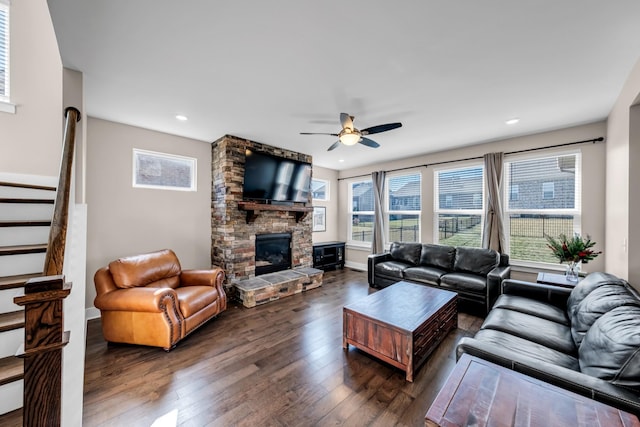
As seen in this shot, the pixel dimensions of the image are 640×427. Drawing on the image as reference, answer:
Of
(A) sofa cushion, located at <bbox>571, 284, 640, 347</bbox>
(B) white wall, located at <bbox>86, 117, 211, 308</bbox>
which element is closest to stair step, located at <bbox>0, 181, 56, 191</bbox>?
(B) white wall, located at <bbox>86, 117, 211, 308</bbox>

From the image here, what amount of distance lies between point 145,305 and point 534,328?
3596mm

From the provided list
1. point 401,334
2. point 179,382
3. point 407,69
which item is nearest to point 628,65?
point 407,69

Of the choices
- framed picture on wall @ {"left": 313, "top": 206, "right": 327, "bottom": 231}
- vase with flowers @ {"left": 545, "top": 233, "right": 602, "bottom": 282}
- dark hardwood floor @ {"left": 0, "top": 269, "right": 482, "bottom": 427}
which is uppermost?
framed picture on wall @ {"left": 313, "top": 206, "right": 327, "bottom": 231}

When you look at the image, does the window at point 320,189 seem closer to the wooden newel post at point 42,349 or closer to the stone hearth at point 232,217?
the stone hearth at point 232,217

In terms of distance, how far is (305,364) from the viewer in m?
2.26

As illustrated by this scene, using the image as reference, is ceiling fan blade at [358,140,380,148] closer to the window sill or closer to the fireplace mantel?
the fireplace mantel

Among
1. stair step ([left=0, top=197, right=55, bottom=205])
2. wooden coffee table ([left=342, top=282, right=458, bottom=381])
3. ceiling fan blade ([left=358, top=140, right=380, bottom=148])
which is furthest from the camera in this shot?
ceiling fan blade ([left=358, top=140, right=380, bottom=148])

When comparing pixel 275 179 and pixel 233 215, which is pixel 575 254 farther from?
pixel 233 215

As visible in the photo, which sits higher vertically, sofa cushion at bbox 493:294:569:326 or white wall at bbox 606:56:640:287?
white wall at bbox 606:56:640:287

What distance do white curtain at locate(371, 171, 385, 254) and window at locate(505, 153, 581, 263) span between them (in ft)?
7.53

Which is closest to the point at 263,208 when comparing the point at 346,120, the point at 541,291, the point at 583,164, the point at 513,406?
the point at 346,120

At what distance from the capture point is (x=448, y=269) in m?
4.10

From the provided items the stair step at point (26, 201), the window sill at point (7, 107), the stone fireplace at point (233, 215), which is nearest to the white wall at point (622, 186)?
the stone fireplace at point (233, 215)

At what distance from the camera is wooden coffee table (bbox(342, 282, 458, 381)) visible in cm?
210
